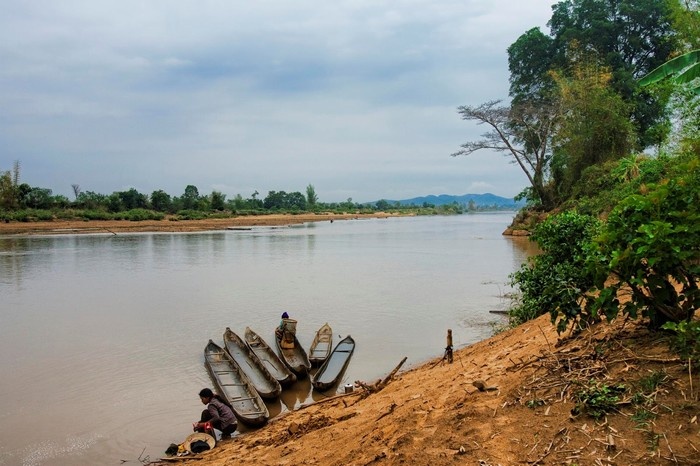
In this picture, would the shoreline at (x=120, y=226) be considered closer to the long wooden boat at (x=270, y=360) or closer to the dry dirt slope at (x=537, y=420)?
the long wooden boat at (x=270, y=360)

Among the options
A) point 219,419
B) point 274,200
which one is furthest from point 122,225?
point 219,419

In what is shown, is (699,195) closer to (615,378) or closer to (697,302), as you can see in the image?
(697,302)

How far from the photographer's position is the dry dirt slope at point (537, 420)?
2961mm

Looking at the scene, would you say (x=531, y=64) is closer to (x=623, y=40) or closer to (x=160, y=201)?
(x=623, y=40)

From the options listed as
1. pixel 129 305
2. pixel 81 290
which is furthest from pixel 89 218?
pixel 129 305

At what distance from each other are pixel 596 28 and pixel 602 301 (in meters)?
37.4

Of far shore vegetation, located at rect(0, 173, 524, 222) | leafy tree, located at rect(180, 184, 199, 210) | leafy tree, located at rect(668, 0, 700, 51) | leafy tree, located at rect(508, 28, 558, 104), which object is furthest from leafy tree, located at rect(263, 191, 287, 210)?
leafy tree, located at rect(668, 0, 700, 51)

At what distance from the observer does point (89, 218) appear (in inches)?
2194

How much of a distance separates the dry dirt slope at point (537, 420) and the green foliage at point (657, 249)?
1.23 feet

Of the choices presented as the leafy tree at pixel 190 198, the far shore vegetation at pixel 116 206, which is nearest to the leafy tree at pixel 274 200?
the far shore vegetation at pixel 116 206

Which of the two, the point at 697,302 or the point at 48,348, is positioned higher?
the point at 697,302

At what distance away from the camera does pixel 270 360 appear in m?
9.94

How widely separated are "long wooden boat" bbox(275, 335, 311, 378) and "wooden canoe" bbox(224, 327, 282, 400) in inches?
23.8

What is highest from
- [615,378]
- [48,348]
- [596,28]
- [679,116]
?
[596,28]
